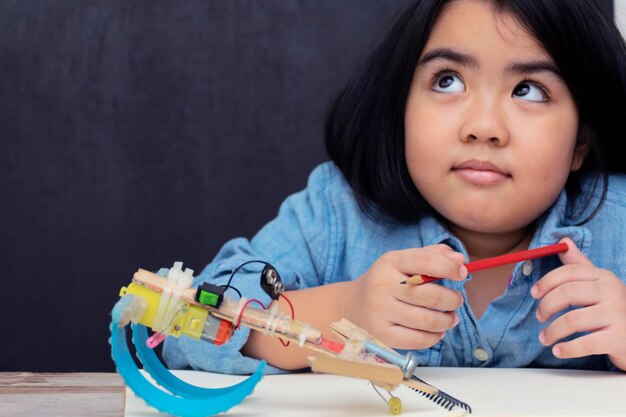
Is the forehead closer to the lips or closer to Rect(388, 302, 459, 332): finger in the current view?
the lips

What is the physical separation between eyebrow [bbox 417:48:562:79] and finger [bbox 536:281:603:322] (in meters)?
0.20

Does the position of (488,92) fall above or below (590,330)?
above

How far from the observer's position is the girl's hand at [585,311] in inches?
31.8

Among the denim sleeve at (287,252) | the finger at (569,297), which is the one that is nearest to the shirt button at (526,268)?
the finger at (569,297)

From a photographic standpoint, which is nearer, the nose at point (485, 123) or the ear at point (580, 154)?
the nose at point (485, 123)

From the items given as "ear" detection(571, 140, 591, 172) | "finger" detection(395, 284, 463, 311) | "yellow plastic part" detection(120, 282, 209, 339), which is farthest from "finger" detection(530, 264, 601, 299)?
"yellow plastic part" detection(120, 282, 209, 339)

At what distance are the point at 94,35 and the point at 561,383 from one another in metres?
0.74

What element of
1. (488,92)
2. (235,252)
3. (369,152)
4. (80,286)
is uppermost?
(488,92)

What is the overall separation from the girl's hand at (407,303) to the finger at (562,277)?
9 centimetres

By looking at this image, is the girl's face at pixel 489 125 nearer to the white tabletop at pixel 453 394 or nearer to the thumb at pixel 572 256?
the thumb at pixel 572 256

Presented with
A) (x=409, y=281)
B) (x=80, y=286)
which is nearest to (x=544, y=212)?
(x=409, y=281)

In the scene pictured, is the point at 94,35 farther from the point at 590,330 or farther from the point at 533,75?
the point at 590,330

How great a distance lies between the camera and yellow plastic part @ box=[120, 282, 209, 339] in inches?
23.1

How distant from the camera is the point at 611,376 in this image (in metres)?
0.82
